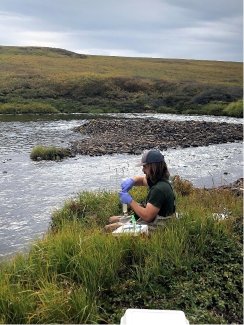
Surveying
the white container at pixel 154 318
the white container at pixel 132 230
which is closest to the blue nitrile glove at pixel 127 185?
the white container at pixel 132 230

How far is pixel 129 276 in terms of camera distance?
21.9 feet

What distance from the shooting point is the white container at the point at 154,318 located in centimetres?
352

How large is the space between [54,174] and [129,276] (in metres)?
15.3

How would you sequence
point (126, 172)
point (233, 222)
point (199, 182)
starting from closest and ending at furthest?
1. point (233, 222)
2. point (199, 182)
3. point (126, 172)

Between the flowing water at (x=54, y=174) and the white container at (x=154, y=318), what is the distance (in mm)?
7524

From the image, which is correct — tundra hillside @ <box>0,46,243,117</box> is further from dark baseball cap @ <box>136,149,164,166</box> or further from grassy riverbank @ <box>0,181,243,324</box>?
grassy riverbank @ <box>0,181,243,324</box>

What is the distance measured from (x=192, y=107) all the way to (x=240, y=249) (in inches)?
2221

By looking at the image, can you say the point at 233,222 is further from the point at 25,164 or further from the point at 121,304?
the point at 25,164

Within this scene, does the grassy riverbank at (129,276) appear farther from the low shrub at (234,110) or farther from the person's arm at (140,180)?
the low shrub at (234,110)

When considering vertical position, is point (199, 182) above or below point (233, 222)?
below

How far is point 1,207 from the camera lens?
15742 mm

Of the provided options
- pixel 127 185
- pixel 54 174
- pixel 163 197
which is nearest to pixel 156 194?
pixel 163 197

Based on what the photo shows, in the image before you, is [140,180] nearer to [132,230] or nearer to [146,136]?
[132,230]

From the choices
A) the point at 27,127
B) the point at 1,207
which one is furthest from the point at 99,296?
the point at 27,127
